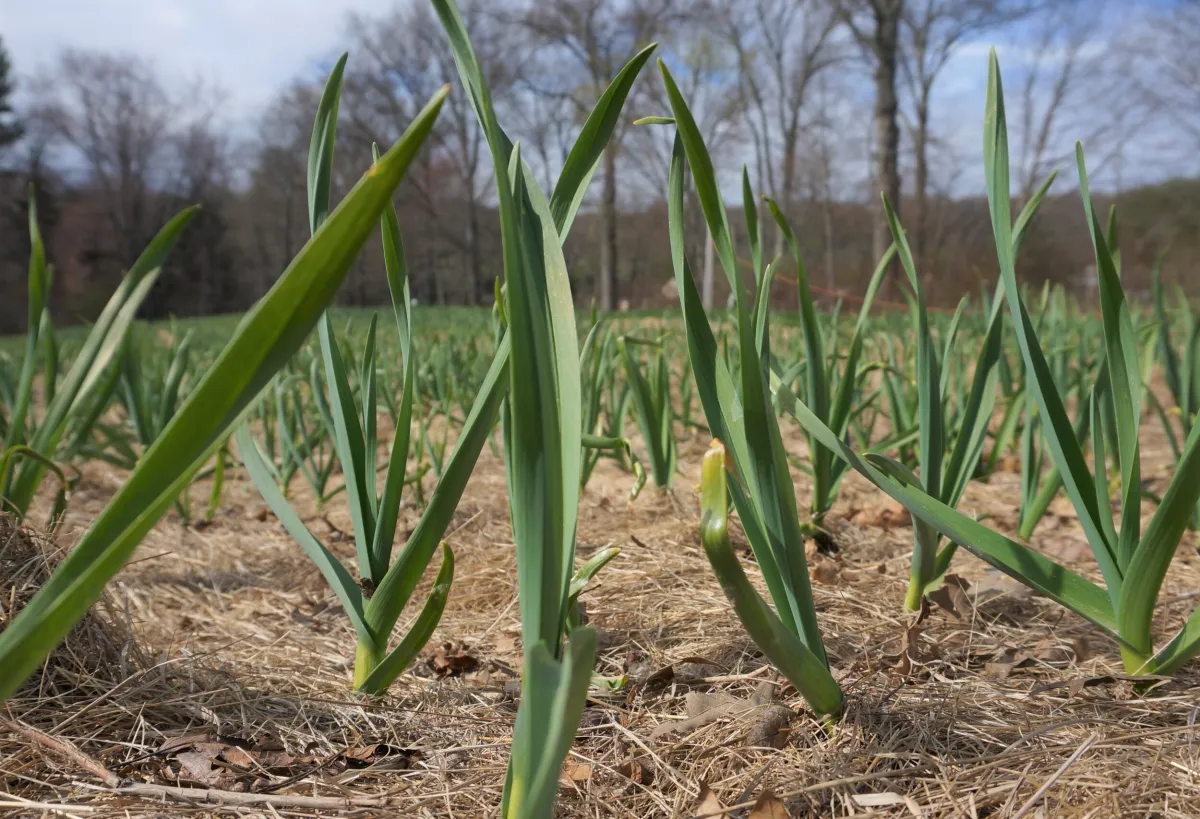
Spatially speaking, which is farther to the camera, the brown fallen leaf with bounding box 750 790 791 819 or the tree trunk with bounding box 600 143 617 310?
the tree trunk with bounding box 600 143 617 310

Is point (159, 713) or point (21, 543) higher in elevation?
point (21, 543)

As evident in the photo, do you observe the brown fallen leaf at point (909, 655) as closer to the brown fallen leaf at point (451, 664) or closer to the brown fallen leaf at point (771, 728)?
the brown fallen leaf at point (771, 728)

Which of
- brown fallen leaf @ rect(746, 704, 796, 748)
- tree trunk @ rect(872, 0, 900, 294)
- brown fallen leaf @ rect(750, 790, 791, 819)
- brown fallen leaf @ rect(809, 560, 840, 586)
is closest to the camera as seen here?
brown fallen leaf @ rect(750, 790, 791, 819)

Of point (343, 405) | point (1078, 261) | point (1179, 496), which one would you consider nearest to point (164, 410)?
point (343, 405)

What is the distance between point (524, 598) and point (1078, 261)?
927 inches

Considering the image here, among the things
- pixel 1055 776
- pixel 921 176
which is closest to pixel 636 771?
pixel 1055 776

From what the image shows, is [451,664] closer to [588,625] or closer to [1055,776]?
[588,625]

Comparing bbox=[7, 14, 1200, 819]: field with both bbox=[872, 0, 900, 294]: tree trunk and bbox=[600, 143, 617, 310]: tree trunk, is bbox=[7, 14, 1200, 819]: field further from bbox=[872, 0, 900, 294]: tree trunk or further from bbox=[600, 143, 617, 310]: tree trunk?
bbox=[600, 143, 617, 310]: tree trunk

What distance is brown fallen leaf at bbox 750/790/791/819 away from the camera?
1.91 ft

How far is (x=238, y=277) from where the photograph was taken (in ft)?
82.2

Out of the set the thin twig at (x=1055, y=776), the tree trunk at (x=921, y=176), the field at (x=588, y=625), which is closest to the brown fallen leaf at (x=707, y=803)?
the field at (x=588, y=625)

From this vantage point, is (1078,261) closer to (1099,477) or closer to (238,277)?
(1099,477)

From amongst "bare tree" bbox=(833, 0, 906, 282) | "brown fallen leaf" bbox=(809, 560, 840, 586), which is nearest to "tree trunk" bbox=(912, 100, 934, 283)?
"bare tree" bbox=(833, 0, 906, 282)

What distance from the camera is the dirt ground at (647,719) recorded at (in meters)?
0.61
